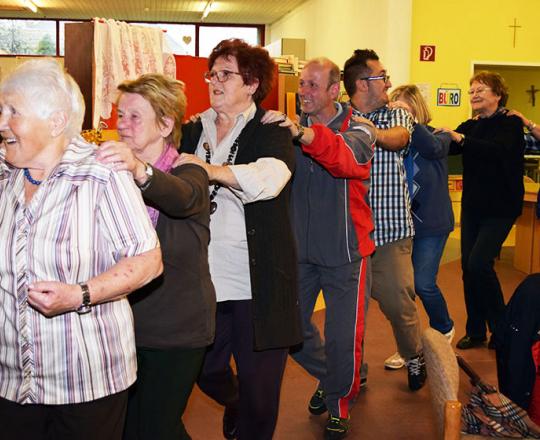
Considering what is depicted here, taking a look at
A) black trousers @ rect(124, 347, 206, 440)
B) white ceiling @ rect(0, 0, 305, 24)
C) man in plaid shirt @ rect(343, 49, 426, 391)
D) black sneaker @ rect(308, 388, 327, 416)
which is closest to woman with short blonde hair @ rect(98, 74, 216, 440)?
black trousers @ rect(124, 347, 206, 440)

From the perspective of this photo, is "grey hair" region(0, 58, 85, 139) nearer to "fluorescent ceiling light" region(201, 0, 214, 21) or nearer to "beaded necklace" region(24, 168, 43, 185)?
"beaded necklace" region(24, 168, 43, 185)

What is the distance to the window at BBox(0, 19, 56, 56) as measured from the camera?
17.2 meters

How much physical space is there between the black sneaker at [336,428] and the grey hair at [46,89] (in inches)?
84.8

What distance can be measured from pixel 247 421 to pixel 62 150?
4.40 ft

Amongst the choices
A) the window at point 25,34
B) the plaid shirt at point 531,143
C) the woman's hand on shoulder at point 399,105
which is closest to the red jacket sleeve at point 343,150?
the woman's hand on shoulder at point 399,105

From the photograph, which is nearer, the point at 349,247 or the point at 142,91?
the point at 142,91

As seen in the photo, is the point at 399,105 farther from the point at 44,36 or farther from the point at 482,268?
the point at 44,36

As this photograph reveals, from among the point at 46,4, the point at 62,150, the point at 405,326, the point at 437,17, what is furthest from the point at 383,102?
the point at 46,4

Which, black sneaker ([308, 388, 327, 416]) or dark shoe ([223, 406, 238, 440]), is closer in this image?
dark shoe ([223, 406, 238, 440])

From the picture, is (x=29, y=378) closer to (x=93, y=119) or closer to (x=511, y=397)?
(x=511, y=397)

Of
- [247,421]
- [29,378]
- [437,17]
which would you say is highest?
[437,17]

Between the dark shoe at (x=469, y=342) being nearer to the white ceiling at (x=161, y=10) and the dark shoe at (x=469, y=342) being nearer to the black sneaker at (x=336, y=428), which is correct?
the black sneaker at (x=336, y=428)

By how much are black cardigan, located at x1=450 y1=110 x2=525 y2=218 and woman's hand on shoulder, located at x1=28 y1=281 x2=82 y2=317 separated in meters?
3.58

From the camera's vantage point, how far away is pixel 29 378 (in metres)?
1.75
